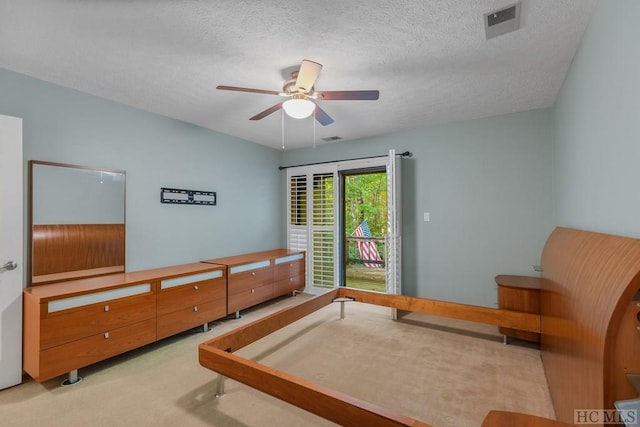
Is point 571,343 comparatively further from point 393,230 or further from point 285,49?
point 285,49

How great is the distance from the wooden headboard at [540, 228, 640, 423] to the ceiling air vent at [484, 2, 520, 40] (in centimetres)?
137

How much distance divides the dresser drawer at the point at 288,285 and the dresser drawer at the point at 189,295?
0.96 meters

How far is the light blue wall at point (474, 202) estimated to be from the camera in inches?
132

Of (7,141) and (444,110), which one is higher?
(444,110)

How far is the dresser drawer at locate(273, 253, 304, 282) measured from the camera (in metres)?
4.31

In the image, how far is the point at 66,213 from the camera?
8.80 feet

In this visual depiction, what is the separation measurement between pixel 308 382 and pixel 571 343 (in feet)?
4.61

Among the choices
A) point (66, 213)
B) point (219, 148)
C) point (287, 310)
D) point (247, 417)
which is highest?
point (219, 148)

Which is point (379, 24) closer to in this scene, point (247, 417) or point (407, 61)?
point (407, 61)

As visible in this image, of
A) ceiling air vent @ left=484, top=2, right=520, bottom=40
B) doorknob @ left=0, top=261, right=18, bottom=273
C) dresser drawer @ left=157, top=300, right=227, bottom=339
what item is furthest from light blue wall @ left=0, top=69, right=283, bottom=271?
ceiling air vent @ left=484, top=2, right=520, bottom=40

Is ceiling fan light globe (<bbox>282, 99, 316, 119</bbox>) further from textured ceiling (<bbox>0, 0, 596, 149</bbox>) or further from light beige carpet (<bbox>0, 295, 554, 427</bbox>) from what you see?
light beige carpet (<bbox>0, 295, 554, 427</bbox>)

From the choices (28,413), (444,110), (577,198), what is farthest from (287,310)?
(444,110)

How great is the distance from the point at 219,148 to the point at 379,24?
2.97 metres

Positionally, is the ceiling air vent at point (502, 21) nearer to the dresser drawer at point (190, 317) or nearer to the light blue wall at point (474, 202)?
the light blue wall at point (474, 202)
